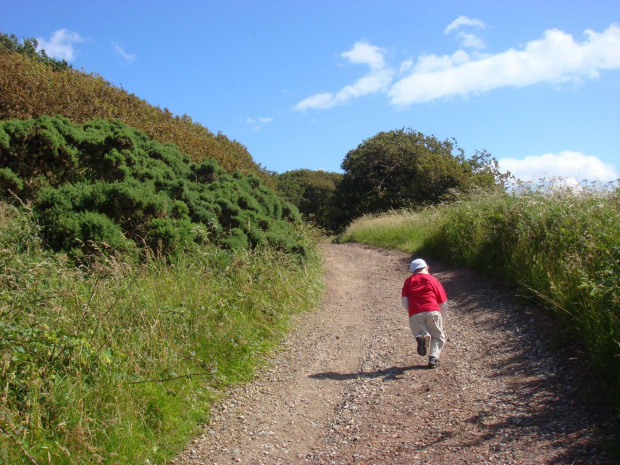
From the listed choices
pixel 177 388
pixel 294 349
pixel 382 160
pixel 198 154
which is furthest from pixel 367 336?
pixel 382 160

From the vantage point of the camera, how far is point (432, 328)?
6008 mm

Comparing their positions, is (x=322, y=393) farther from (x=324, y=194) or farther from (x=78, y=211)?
(x=324, y=194)

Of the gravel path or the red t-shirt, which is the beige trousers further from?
the gravel path

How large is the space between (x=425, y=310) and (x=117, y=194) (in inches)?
202

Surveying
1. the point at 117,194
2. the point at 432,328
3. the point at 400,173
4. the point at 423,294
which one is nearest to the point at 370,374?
the point at 432,328

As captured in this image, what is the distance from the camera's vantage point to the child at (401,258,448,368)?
5.83 metres

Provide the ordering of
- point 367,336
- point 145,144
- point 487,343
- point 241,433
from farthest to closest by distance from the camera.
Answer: point 145,144 < point 367,336 < point 487,343 < point 241,433

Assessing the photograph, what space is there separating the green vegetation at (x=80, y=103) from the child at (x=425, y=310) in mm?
7894

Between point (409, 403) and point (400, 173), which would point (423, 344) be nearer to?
point (409, 403)

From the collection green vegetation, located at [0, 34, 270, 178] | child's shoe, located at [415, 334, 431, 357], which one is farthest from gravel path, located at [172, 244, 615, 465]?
green vegetation, located at [0, 34, 270, 178]

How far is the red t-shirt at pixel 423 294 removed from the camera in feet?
19.9

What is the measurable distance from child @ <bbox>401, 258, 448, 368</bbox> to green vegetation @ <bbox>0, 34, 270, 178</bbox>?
7894 mm

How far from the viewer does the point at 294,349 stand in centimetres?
681

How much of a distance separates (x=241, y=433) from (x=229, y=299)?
9.42 feet
